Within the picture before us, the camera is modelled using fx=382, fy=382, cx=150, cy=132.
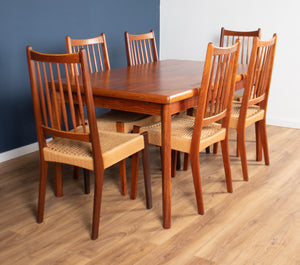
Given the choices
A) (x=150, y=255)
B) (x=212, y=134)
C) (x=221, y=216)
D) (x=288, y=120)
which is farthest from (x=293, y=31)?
(x=150, y=255)

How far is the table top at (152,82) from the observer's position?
1851 millimetres

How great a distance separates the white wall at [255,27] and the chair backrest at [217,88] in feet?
5.67

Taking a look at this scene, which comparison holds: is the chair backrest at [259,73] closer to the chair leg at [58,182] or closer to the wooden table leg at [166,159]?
Answer: the wooden table leg at [166,159]

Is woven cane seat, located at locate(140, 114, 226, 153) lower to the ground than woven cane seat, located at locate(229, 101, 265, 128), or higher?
higher

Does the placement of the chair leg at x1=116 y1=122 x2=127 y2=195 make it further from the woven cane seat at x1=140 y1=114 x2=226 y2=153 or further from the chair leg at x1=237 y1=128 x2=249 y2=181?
the chair leg at x1=237 y1=128 x2=249 y2=181

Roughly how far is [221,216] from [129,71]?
1.13 metres

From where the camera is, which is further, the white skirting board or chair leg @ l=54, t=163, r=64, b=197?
the white skirting board

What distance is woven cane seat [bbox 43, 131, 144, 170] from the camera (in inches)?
69.9

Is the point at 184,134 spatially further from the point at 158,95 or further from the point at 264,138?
the point at 264,138

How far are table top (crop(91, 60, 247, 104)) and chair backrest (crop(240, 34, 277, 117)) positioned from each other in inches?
4.2

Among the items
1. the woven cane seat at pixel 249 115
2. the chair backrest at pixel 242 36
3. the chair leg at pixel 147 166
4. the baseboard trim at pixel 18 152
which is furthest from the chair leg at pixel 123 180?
the chair backrest at pixel 242 36

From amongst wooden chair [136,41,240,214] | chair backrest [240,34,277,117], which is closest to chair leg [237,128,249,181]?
chair backrest [240,34,277,117]

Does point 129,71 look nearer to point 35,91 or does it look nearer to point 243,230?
point 35,91

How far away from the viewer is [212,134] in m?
2.09
